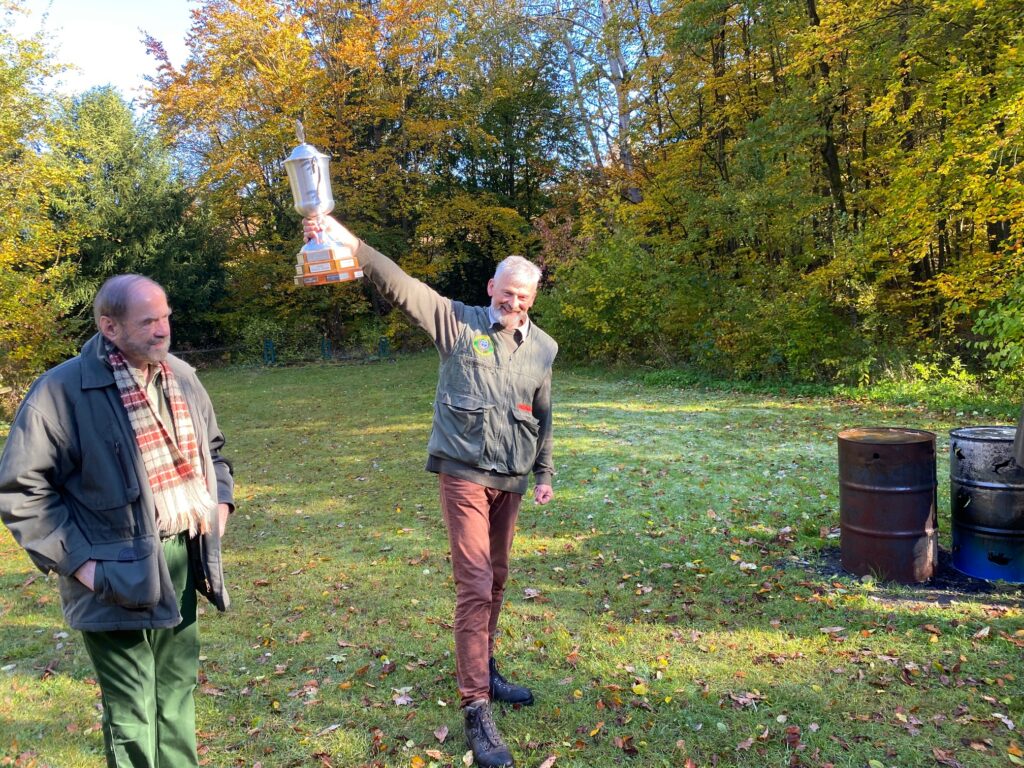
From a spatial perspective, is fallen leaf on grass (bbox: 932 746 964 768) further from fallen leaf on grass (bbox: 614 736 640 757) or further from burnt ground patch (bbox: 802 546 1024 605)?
burnt ground patch (bbox: 802 546 1024 605)

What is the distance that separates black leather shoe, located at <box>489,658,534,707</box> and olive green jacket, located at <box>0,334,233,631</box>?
1805 mm

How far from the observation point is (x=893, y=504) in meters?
4.68

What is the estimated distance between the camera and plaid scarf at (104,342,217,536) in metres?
2.44

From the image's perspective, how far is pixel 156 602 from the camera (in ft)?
7.76

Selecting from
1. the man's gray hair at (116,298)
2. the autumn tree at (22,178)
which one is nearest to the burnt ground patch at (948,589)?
the man's gray hair at (116,298)

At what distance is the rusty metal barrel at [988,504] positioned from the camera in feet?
15.0

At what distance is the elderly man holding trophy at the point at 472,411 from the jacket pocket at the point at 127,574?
1.24 metres

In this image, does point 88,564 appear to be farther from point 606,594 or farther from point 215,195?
point 215,195

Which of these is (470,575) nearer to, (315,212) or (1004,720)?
(315,212)

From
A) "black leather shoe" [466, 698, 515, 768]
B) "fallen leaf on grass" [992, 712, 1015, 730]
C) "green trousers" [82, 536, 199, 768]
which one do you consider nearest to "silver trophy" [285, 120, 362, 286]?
"green trousers" [82, 536, 199, 768]

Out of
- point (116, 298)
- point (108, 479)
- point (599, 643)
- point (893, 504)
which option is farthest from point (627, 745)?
point (116, 298)

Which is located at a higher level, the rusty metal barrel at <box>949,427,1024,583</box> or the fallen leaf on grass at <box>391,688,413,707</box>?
the rusty metal barrel at <box>949,427,1024,583</box>

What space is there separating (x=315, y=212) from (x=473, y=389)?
1.05m

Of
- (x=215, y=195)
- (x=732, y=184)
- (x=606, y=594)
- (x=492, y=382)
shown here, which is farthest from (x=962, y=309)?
(x=215, y=195)
